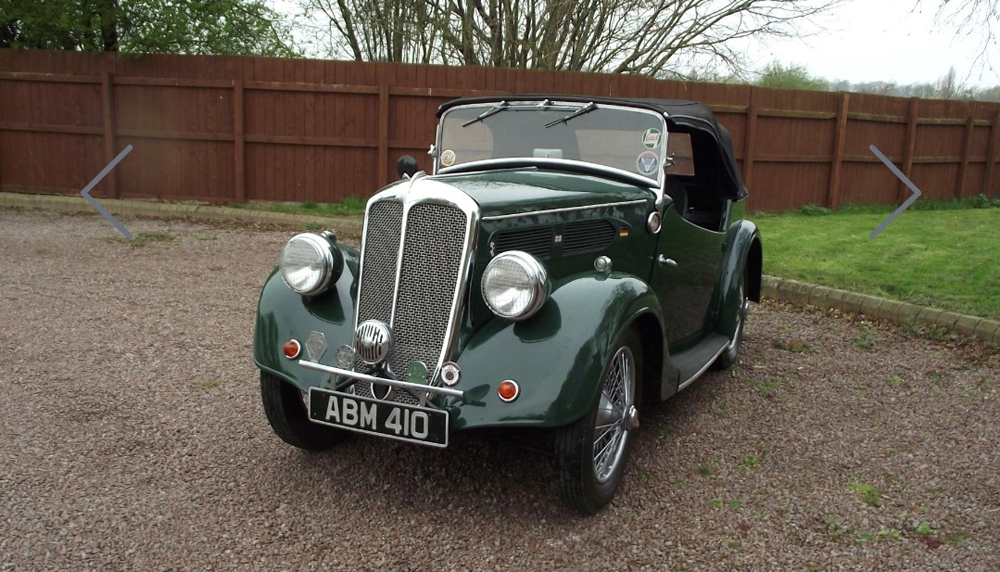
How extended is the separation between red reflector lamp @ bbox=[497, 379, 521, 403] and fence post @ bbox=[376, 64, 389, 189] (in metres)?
8.94

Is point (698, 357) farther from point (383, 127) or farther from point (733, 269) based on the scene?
point (383, 127)

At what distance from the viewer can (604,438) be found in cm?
340

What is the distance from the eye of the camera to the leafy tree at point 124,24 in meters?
12.0

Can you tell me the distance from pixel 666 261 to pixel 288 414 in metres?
2.06

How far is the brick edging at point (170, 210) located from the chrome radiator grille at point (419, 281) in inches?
300

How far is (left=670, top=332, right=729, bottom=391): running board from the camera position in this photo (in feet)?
13.5

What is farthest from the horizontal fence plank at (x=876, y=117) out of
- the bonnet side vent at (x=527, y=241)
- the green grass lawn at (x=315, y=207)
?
the bonnet side vent at (x=527, y=241)

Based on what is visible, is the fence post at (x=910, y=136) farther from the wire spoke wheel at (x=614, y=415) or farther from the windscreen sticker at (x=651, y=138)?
the wire spoke wheel at (x=614, y=415)

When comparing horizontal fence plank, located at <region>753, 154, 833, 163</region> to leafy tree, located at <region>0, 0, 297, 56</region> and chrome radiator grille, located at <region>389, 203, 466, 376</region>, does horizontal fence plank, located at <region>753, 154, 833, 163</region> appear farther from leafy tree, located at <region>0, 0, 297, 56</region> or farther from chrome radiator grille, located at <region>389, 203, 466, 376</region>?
chrome radiator grille, located at <region>389, 203, 466, 376</region>

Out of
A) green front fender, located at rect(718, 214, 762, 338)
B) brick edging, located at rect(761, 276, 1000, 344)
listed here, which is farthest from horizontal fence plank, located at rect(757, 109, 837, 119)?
green front fender, located at rect(718, 214, 762, 338)

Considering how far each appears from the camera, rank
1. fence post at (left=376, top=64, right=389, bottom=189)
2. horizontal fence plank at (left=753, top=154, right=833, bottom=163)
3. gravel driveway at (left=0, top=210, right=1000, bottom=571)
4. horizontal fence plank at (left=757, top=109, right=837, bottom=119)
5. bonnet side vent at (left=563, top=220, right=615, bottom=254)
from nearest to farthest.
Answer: gravel driveway at (left=0, top=210, right=1000, bottom=571) < bonnet side vent at (left=563, top=220, right=615, bottom=254) < fence post at (left=376, top=64, right=389, bottom=189) < horizontal fence plank at (left=757, top=109, right=837, bottom=119) < horizontal fence plank at (left=753, top=154, right=833, bottom=163)

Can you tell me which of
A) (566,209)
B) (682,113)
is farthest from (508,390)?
(682,113)

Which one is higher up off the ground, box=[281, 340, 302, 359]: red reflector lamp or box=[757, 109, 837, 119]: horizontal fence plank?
box=[757, 109, 837, 119]: horizontal fence plank

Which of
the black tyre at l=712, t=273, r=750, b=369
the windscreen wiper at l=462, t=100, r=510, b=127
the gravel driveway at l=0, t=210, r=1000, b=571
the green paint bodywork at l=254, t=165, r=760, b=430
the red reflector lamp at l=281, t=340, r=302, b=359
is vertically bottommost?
the gravel driveway at l=0, t=210, r=1000, b=571
